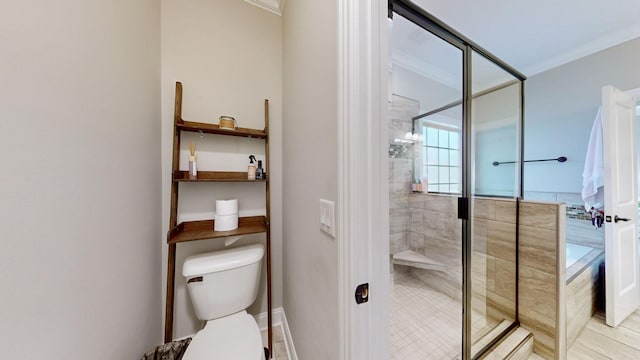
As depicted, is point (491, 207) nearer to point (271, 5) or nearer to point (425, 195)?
point (425, 195)

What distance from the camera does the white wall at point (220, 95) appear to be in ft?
4.17

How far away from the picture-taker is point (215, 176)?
133 centimetres

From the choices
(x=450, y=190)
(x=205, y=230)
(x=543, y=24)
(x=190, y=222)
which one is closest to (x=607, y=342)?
(x=450, y=190)

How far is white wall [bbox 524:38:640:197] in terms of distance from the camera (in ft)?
6.18

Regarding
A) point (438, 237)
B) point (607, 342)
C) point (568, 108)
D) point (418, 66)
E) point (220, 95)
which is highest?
point (418, 66)

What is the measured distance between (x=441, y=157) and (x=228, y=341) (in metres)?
2.32

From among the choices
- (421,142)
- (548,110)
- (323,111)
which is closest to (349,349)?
(323,111)

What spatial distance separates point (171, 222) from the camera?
3.81 ft

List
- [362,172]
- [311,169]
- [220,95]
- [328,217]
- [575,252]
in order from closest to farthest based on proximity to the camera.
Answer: [362,172] → [328,217] → [311,169] → [220,95] → [575,252]

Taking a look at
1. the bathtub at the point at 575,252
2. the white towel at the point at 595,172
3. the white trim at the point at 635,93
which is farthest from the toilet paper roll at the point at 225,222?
the white trim at the point at 635,93

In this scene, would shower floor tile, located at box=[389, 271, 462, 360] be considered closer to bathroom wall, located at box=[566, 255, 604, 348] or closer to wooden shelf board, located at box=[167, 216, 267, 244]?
bathroom wall, located at box=[566, 255, 604, 348]

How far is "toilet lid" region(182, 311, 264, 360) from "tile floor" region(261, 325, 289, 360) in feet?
1.26

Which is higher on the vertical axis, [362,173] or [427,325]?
[362,173]

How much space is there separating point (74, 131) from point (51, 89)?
0.41ft
